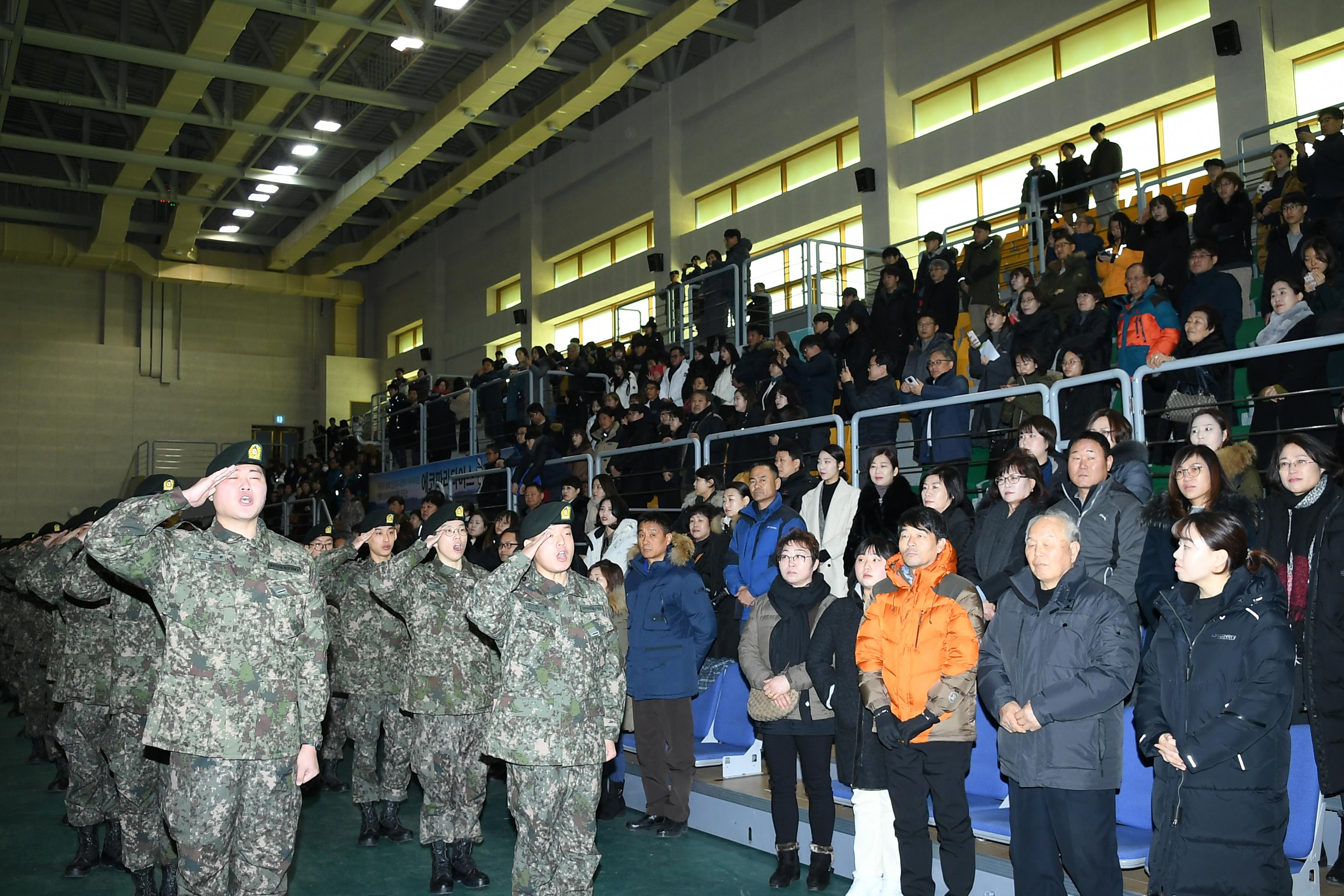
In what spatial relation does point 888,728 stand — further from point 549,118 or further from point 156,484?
point 549,118

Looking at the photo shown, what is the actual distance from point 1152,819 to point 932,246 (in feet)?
28.7

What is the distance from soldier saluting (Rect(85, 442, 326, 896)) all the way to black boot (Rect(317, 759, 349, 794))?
4098 mm

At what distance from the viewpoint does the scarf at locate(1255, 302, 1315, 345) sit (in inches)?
270

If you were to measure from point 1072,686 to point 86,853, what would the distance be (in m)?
5.57

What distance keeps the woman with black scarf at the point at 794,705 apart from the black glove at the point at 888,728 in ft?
1.86

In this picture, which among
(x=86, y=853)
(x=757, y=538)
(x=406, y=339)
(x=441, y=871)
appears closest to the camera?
(x=441, y=871)

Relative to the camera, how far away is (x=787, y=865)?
17.7ft

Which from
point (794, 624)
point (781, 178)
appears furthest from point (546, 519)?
point (781, 178)

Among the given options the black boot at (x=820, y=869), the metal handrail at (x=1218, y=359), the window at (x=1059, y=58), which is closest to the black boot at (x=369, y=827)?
the black boot at (x=820, y=869)

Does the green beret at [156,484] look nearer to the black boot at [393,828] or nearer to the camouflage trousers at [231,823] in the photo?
the camouflage trousers at [231,823]

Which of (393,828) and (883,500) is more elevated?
(883,500)

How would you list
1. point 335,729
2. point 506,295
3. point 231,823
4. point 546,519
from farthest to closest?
point 506,295
point 335,729
point 546,519
point 231,823

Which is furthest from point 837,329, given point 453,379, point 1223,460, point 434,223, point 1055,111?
point 434,223

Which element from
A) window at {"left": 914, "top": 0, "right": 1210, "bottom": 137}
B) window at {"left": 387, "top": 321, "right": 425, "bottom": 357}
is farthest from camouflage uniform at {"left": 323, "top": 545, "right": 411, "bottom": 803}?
window at {"left": 387, "top": 321, "right": 425, "bottom": 357}
